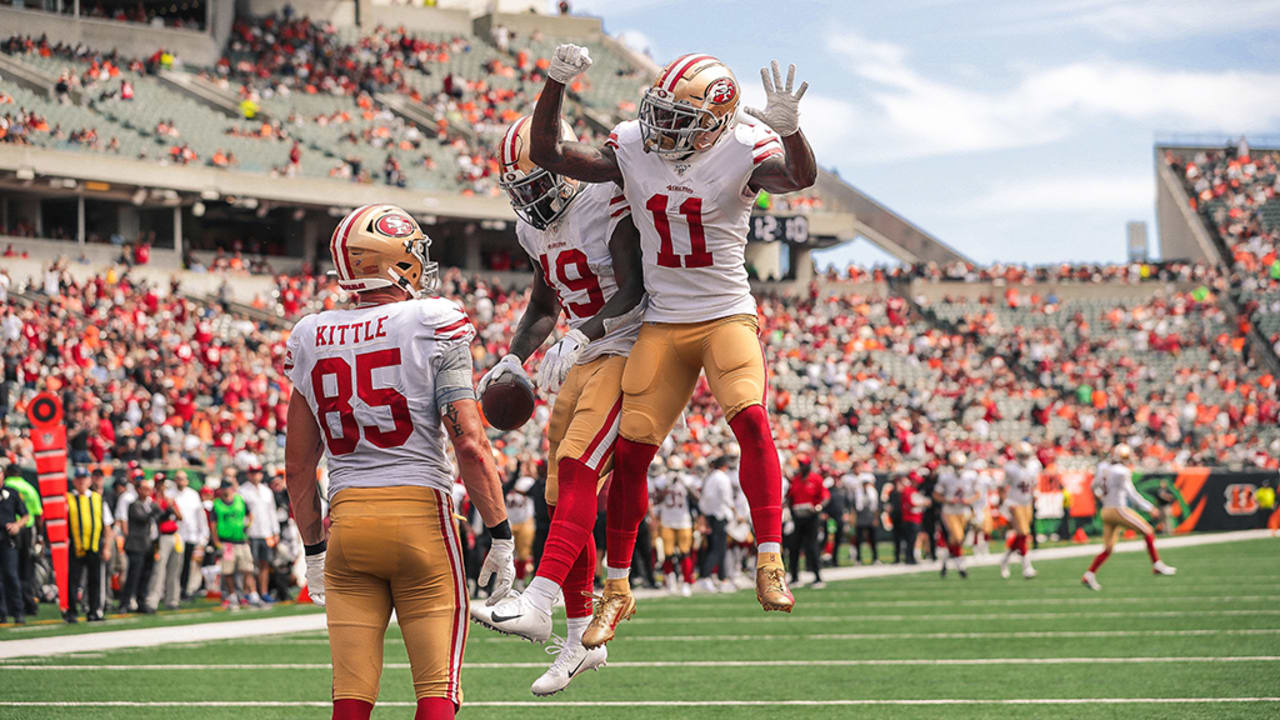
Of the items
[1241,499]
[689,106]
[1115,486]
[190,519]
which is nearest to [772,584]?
[689,106]

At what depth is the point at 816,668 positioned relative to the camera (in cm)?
1157

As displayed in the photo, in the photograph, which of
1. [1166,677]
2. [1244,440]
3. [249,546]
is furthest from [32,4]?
[1166,677]

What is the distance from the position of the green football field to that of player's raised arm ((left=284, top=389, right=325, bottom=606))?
12.2 feet

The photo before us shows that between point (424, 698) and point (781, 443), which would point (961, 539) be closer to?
point (781, 443)

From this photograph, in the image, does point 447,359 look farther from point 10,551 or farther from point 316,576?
point 10,551

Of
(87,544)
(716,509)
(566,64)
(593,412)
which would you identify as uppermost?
(566,64)

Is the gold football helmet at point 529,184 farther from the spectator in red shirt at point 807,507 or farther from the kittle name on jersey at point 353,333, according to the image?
the spectator in red shirt at point 807,507

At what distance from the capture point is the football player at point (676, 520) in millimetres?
19547

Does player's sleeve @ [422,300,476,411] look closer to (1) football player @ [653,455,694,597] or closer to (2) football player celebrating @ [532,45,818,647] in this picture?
(2) football player celebrating @ [532,45,818,647]

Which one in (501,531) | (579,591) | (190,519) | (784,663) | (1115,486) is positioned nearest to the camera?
(501,531)

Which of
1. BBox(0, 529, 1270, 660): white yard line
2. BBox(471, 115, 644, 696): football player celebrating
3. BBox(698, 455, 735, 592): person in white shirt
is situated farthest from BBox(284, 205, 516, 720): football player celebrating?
BBox(698, 455, 735, 592): person in white shirt

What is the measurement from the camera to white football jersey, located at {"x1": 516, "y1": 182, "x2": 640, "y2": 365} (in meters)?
6.43

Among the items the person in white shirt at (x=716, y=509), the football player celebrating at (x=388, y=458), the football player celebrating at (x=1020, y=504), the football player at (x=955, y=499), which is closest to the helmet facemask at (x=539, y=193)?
the football player celebrating at (x=388, y=458)

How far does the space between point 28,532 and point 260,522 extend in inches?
110
